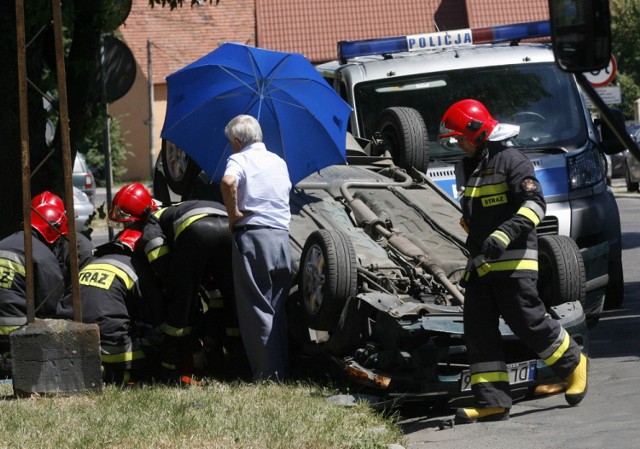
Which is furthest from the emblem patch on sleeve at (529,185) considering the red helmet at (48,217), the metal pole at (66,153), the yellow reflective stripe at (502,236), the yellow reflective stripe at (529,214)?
the red helmet at (48,217)

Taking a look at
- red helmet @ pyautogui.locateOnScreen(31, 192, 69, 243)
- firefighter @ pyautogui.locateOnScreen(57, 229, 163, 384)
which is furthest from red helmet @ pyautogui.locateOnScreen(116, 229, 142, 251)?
red helmet @ pyautogui.locateOnScreen(31, 192, 69, 243)

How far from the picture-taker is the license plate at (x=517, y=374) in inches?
273

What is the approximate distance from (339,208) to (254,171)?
1.27 metres

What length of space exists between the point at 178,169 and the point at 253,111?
89 centimetres

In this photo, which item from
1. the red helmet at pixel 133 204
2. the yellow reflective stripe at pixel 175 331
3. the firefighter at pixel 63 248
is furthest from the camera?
the firefighter at pixel 63 248

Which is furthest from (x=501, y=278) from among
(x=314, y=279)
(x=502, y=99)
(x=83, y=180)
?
(x=83, y=180)

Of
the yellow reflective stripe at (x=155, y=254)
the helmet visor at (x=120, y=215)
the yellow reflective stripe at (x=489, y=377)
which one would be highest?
the helmet visor at (x=120, y=215)

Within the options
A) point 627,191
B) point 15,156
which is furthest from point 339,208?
point 627,191

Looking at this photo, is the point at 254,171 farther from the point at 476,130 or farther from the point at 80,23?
the point at 80,23

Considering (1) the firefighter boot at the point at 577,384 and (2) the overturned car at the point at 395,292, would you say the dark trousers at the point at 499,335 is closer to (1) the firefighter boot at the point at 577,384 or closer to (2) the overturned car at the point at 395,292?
(1) the firefighter boot at the point at 577,384

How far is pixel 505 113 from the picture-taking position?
1047 centimetres

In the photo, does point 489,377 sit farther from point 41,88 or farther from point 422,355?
point 41,88

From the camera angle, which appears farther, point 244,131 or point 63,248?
point 63,248

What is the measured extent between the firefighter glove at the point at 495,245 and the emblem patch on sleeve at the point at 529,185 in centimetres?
→ 32
